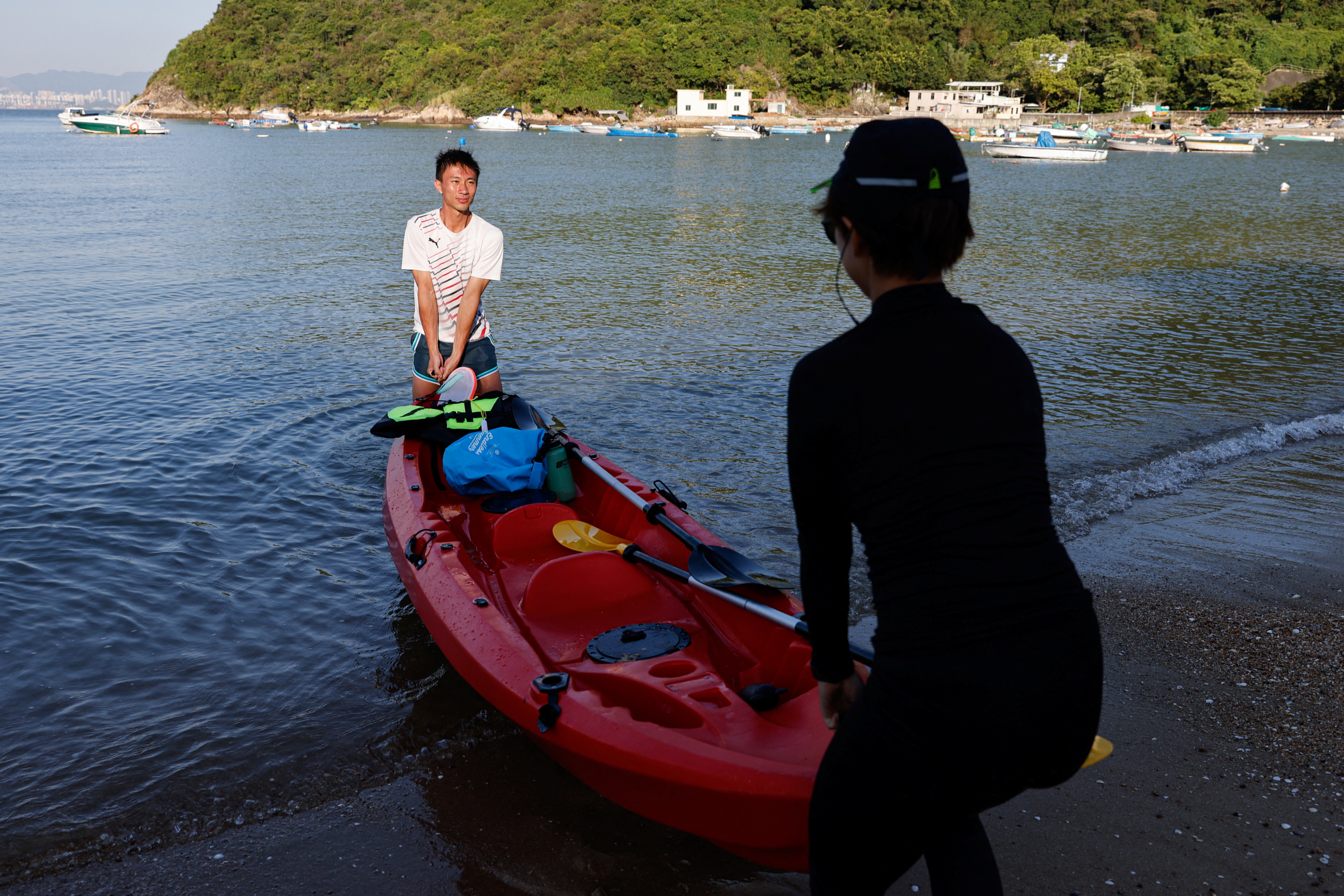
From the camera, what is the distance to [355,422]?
8.86 meters

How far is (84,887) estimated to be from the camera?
3258mm

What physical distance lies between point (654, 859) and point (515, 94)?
116393mm

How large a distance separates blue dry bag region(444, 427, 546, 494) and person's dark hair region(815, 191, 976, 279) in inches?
162

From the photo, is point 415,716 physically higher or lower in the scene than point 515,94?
lower

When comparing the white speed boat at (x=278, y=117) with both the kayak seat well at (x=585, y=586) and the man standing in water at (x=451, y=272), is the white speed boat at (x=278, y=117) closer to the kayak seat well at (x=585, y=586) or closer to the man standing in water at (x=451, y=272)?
the man standing in water at (x=451, y=272)

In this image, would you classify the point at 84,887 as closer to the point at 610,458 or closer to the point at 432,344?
the point at 432,344

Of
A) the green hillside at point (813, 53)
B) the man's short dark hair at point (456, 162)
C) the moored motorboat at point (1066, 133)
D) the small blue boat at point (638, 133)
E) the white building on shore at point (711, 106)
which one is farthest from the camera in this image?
the white building on shore at point (711, 106)

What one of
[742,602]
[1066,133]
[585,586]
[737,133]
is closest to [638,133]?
[737,133]

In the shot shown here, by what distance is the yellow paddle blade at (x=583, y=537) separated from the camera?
4664 mm

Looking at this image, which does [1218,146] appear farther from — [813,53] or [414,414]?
[414,414]

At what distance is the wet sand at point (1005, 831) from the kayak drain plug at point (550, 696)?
497 millimetres

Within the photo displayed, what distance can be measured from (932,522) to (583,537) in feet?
11.4

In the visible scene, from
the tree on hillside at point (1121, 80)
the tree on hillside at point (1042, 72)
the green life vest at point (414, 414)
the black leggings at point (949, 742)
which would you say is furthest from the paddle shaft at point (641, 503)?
the tree on hillside at point (1042, 72)

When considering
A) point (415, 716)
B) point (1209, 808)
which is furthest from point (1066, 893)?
point (415, 716)
